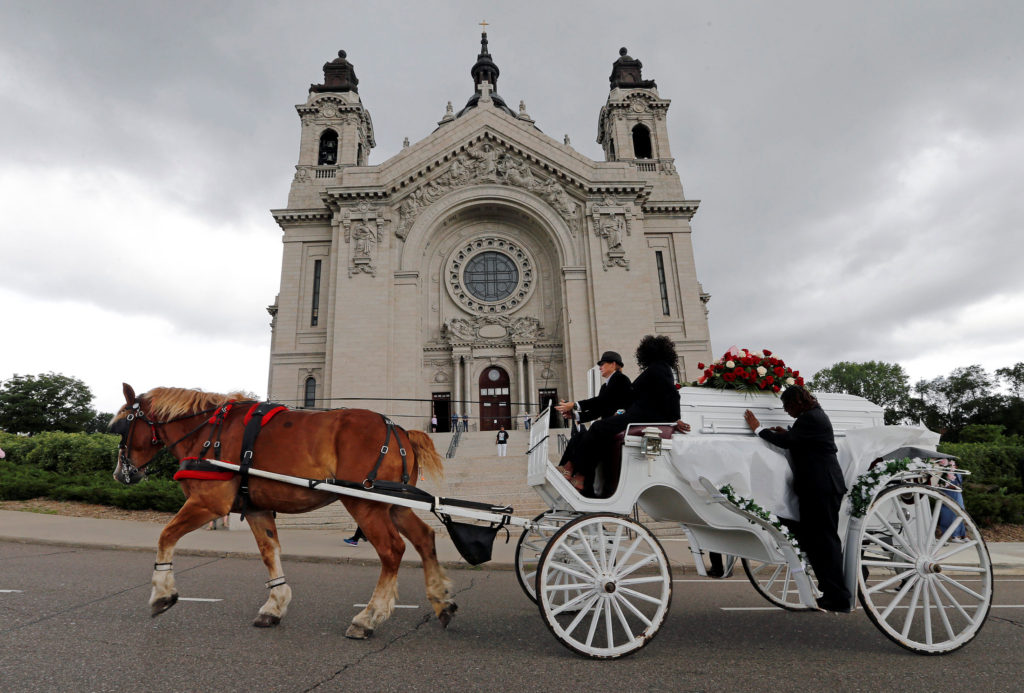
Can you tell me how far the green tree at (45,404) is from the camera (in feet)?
182

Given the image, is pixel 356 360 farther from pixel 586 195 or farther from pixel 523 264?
pixel 586 195

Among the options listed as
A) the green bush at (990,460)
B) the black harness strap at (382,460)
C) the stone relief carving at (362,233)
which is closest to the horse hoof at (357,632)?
the black harness strap at (382,460)

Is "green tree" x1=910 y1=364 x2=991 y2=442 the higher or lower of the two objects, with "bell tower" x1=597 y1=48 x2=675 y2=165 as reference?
lower

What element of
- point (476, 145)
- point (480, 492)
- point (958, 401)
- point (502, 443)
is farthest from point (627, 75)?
Answer: point (958, 401)

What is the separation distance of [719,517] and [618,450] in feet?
3.43

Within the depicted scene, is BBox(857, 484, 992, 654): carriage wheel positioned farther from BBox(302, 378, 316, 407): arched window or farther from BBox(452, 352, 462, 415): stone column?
BBox(302, 378, 316, 407): arched window

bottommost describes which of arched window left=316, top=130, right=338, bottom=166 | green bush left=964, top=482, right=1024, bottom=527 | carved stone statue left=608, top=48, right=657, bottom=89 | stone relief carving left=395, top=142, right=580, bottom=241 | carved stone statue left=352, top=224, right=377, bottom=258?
green bush left=964, top=482, right=1024, bottom=527

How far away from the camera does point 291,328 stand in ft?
105

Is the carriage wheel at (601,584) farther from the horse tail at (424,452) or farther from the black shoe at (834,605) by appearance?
the horse tail at (424,452)

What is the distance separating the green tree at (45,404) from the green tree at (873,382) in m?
89.4

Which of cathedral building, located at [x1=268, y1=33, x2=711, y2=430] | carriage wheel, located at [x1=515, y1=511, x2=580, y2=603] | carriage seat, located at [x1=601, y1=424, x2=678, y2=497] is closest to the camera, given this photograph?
carriage seat, located at [x1=601, y1=424, x2=678, y2=497]

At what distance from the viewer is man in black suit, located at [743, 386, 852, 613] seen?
439 centimetres

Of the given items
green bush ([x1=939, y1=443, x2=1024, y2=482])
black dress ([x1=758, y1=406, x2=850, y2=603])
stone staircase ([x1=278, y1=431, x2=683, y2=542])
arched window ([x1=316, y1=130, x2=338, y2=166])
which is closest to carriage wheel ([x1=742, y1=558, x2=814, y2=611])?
black dress ([x1=758, y1=406, x2=850, y2=603])

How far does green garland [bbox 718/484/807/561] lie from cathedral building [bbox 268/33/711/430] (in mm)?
Answer: 23926
